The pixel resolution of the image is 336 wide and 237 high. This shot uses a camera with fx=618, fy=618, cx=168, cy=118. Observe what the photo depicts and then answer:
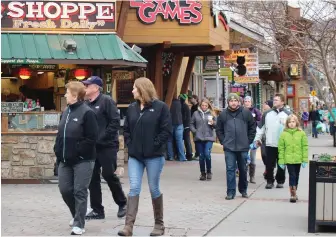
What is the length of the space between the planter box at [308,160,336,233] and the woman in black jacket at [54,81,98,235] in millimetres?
2717

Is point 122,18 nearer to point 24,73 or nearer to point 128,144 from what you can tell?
point 24,73

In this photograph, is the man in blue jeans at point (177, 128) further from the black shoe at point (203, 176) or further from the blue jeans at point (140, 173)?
the blue jeans at point (140, 173)

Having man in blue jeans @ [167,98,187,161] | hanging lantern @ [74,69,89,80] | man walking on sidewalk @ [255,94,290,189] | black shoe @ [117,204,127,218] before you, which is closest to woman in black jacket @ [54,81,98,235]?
black shoe @ [117,204,127,218]

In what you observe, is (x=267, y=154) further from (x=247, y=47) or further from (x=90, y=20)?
(x=247, y=47)

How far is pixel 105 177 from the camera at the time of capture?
8.00 metres

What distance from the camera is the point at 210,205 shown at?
31.3ft

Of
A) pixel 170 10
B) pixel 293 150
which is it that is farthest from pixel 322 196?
pixel 170 10

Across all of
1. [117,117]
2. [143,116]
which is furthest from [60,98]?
[143,116]

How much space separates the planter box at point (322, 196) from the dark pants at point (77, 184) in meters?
2.73

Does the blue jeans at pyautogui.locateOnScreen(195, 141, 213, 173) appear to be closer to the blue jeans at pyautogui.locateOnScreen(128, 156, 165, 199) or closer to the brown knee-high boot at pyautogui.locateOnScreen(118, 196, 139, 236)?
the blue jeans at pyautogui.locateOnScreen(128, 156, 165, 199)

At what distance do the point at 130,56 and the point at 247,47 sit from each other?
10.7 metres

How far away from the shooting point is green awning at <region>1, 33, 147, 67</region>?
11328 millimetres

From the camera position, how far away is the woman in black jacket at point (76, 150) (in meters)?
6.99

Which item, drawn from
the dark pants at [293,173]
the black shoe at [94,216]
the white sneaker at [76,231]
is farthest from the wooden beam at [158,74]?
the white sneaker at [76,231]
